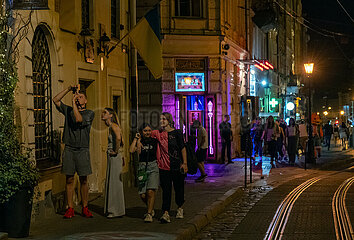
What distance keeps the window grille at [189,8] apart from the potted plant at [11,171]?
16952mm

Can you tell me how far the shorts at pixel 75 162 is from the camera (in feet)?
35.1

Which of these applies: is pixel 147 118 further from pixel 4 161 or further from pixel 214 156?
pixel 4 161

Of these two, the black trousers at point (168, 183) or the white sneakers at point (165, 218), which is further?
the black trousers at point (168, 183)

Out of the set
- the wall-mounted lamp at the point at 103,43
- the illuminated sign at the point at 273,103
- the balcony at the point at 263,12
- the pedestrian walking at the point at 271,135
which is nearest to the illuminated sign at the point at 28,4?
the wall-mounted lamp at the point at 103,43

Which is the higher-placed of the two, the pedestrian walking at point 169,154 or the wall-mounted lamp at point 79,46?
the wall-mounted lamp at point 79,46

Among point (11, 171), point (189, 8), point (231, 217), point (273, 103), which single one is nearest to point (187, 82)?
point (189, 8)

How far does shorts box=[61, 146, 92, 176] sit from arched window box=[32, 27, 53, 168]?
0.59 m

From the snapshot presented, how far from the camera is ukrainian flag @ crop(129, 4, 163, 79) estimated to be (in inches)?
576

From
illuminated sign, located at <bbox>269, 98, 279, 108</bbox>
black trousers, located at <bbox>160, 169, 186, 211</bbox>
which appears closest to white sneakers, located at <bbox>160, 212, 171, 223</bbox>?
black trousers, located at <bbox>160, 169, 186, 211</bbox>

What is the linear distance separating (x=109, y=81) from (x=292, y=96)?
38.2 meters

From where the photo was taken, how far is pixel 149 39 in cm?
1493

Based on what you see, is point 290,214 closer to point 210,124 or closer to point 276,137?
point 276,137

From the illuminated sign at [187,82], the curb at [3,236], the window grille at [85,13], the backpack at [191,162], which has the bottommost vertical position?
the curb at [3,236]

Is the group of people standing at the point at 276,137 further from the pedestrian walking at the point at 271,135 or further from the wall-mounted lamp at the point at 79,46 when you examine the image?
the wall-mounted lamp at the point at 79,46
